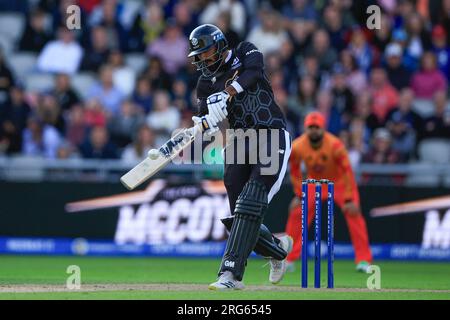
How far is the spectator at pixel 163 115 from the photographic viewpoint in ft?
59.6

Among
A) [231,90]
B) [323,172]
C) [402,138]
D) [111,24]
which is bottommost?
[231,90]

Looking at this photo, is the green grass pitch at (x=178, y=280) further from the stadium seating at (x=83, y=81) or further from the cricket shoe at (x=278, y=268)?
the stadium seating at (x=83, y=81)

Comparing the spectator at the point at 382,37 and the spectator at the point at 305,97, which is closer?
the spectator at the point at 305,97

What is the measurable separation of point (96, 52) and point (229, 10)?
244cm

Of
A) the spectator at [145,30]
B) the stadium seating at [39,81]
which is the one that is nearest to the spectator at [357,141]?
the spectator at [145,30]

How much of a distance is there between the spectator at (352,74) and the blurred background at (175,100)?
4 centimetres

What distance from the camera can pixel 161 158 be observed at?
10359 millimetres

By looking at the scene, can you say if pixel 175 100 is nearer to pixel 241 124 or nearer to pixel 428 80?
pixel 428 80

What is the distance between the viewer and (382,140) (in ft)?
58.2

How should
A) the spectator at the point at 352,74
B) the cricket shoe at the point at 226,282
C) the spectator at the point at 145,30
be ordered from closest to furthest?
1. the cricket shoe at the point at 226,282
2. the spectator at the point at 352,74
3. the spectator at the point at 145,30

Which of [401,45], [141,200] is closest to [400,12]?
[401,45]

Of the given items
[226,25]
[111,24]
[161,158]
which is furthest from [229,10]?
[161,158]

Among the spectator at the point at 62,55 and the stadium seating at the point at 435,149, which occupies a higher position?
the spectator at the point at 62,55

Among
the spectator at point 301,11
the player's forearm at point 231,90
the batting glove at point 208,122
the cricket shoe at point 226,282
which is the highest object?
the spectator at point 301,11
